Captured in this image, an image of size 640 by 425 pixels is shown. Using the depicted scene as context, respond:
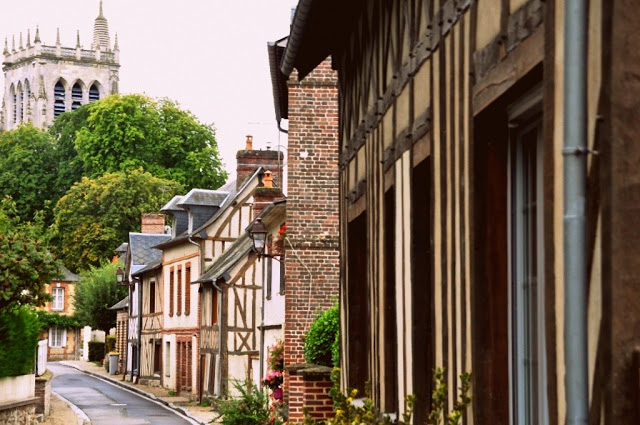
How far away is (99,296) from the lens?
5891cm

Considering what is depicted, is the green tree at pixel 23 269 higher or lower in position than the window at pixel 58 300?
higher

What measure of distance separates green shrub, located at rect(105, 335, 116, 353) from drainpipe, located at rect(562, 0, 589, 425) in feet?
187

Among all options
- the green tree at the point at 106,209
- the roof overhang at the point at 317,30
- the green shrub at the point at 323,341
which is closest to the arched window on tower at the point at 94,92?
the green tree at the point at 106,209

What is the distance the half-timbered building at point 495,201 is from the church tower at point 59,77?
4160 inches

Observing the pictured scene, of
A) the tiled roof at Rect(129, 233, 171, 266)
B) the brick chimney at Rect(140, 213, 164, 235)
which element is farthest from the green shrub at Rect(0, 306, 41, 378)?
the brick chimney at Rect(140, 213, 164, 235)

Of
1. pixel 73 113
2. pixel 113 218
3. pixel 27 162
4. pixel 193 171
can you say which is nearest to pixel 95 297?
pixel 113 218

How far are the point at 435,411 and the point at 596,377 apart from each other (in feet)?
7.63

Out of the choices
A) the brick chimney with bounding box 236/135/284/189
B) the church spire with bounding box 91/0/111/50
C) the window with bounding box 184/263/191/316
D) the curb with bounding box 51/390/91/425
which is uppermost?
the church spire with bounding box 91/0/111/50

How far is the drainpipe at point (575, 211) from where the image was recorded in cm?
381

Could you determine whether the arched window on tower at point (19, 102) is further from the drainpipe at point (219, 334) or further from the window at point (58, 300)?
the drainpipe at point (219, 334)

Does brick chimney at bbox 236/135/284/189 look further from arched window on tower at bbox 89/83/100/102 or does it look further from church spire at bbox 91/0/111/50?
church spire at bbox 91/0/111/50

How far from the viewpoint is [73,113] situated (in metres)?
84.6

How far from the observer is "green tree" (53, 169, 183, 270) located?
6556 centimetres

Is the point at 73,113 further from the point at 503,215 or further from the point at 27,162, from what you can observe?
the point at 503,215
